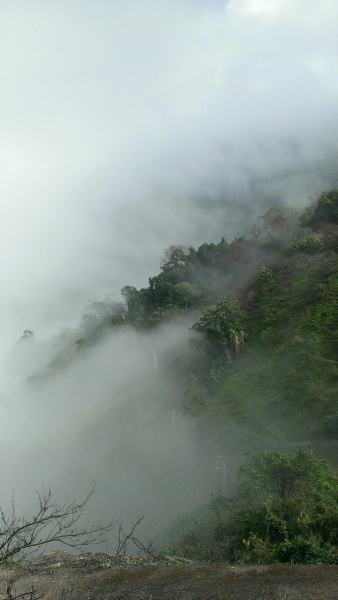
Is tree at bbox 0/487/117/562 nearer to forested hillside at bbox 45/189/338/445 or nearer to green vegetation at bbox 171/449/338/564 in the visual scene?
green vegetation at bbox 171/449/338/564

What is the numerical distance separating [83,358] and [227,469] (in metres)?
49.0

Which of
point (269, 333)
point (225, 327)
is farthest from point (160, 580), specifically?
point (225, 327)

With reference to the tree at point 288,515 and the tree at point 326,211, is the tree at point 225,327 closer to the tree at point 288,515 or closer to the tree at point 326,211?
the tree at point 326,211

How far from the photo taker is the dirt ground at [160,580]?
904cm

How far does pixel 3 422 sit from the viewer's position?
74.1 meters

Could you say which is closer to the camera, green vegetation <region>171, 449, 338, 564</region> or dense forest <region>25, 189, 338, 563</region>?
green vegetation <region>171, 449, 338, 564</region>

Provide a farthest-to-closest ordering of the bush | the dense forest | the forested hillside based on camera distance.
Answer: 1. the bush
2. the forested hillside
3. the dense forest

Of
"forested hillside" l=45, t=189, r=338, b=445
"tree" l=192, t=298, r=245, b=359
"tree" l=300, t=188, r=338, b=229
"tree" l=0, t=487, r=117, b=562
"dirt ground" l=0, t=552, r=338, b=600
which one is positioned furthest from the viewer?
"tree" l=300, t=188, r=338, b=229

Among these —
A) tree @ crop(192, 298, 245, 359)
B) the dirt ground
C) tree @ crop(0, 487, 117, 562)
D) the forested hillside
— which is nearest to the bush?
the forested hillside

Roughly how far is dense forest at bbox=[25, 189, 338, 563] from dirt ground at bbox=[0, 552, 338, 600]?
7.41ft

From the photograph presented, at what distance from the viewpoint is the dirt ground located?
9039 millimetres

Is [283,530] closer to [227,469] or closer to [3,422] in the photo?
[227,469]

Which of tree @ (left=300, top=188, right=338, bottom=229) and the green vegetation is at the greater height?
tree @ (left=300, top=188, right=338, bottom=229)

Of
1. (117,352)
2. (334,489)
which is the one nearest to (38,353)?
(117,352)
